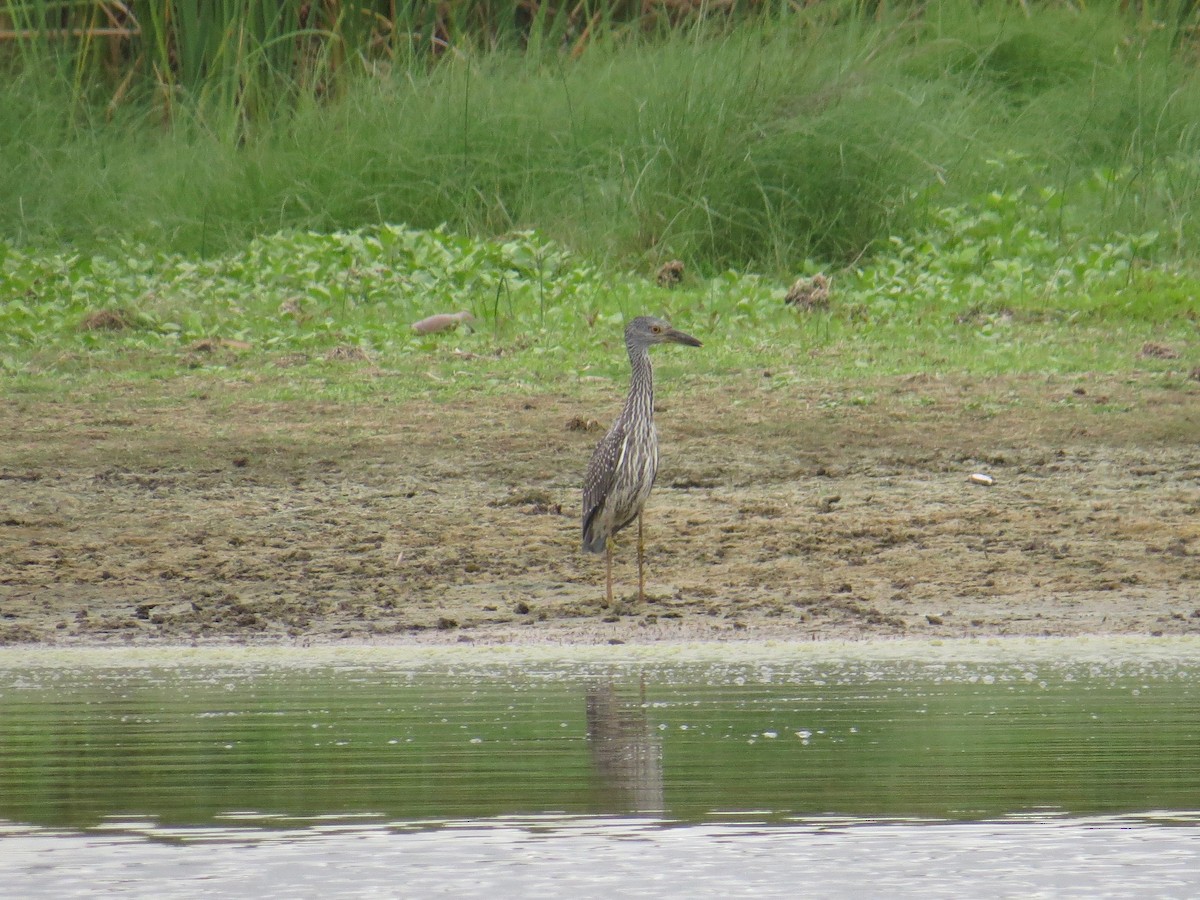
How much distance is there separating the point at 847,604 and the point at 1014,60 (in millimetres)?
8673

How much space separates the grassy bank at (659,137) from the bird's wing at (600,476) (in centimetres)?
494

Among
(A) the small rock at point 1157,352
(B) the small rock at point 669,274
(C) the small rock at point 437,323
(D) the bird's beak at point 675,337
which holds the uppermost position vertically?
(D) the bird's beak at point 675,337

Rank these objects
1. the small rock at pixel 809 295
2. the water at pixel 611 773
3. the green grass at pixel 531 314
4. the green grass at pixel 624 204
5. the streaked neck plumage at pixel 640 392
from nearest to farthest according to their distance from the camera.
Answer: the water at pixel 611 773, the streaked neck plumage at pixel 640 392, the green grass at pixel 531 314, the green grass at pixel 624 204, the small rock at pixel 809 295

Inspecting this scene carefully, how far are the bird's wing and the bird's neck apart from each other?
23 centimetres

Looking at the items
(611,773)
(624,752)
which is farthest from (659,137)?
(611,773)

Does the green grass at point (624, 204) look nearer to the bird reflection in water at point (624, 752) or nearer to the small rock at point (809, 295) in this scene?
the small rock at point (809, 295)

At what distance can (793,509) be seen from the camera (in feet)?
27.7

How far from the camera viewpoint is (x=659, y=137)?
41.9 feet

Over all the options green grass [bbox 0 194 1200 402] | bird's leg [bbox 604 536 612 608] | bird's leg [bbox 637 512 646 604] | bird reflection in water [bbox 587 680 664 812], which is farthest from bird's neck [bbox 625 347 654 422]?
bird reflection in water [bbox 587 680 664 812]

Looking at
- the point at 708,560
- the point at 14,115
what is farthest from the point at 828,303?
the point at 14,115

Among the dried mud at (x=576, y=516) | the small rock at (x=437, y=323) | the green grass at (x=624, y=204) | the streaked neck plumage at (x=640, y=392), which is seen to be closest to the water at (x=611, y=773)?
the dried mud at (x=576, y=516)

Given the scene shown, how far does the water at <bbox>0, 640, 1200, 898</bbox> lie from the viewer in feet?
12.8

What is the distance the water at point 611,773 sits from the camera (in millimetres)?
3887

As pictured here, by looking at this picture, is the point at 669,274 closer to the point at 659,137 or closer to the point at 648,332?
the point at 659,137
